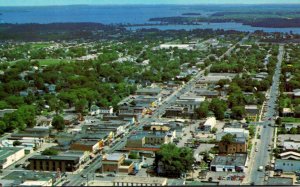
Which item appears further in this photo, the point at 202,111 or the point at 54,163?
the point at 202,111

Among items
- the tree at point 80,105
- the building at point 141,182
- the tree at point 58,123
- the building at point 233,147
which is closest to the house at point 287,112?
the building at point 233,147

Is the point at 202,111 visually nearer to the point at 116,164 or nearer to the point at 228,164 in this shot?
the point at 228,164

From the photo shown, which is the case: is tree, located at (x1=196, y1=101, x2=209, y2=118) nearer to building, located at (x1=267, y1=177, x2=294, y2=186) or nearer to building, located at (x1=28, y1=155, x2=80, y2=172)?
building, located at (x1=28, y1=155, x2=80, y2=172)

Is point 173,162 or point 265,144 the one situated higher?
point 173,162

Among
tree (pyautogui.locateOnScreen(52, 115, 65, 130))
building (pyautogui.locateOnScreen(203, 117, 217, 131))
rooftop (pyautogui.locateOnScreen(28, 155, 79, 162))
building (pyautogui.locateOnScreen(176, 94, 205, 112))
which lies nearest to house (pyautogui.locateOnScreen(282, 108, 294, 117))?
building (pyautogui.locateOnScreen(203, 117, 217, 131))

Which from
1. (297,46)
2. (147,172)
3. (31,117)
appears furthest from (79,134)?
(297,46)

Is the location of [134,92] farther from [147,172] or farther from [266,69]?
[147,172]

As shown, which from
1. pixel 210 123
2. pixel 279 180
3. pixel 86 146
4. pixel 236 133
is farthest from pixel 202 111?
pixel 279 180
